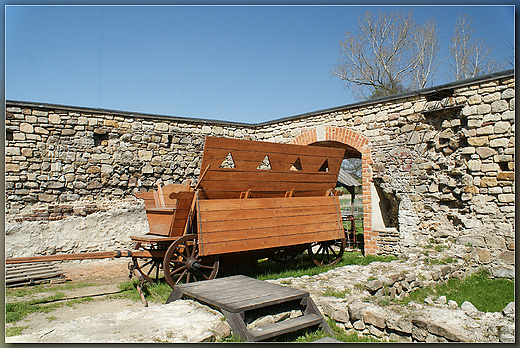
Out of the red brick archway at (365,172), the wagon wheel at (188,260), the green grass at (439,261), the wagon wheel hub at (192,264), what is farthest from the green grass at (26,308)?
the red brick archway at (365,172)

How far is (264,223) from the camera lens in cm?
611

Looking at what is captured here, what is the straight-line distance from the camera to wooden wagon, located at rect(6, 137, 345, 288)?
5.61 metres

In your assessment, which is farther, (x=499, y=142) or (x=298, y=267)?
(x=298, y=267)

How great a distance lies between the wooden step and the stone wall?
396 centimetres

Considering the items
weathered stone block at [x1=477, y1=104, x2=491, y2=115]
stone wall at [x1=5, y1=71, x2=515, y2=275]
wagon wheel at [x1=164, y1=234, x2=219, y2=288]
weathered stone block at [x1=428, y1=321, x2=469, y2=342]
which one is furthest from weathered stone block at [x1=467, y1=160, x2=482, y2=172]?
Answer: wagon wheel at [x1=164, y1=234, x2=219, y2=288]

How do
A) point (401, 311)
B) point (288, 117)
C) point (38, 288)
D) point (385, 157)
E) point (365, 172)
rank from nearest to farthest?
1. point (401, 311)
2. point (38, 288)
3. point (385, 157)
4. point (365, 172)
5. point (288, 117)

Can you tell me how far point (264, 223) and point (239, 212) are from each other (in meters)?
0.48

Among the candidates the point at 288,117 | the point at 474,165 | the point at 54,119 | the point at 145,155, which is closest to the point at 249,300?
the point at 474,165

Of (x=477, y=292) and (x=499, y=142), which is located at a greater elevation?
(x=499, y=142)

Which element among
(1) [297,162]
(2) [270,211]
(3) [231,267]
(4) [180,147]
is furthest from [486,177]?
(4) [180,147]

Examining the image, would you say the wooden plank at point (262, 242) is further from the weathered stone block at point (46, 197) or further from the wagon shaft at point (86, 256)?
the weathered stone block at point (46, 197)

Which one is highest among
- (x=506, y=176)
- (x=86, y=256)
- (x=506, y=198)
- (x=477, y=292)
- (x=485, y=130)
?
(x=485, y=130)

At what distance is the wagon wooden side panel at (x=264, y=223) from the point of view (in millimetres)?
5590

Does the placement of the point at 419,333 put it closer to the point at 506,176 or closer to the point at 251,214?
the point at 251,214
